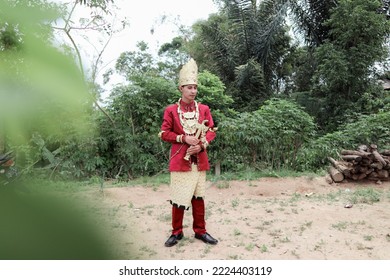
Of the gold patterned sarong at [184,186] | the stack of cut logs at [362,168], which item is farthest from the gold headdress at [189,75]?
the stack of cut logs at [362,168]

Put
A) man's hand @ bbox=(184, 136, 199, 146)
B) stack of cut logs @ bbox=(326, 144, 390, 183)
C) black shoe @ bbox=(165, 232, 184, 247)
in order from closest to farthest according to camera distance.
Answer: man's hand @ bbox=(184, 136, 199, 146), black shoe @ bbox=(165, 232, 184, 247), stack of cut logs @ bbox=(326, 144, 390, 183)

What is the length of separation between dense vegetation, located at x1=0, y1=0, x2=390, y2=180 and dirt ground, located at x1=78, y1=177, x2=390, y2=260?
0.82 meters

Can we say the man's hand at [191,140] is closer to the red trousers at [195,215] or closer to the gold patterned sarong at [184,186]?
the gold patterned sarong at [184,186]

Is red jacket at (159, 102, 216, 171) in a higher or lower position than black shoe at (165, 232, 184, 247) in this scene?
higher

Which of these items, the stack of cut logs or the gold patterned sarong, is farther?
the stack of cut logs

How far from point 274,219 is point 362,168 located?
2.15 metres

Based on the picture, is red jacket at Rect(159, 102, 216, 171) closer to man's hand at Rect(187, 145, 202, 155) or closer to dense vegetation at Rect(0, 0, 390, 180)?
man's hand at Rect(187, 145, 202, 155)

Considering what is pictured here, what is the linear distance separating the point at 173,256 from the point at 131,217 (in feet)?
3.14

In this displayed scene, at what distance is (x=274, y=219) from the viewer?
302cm

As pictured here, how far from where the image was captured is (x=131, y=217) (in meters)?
3.11

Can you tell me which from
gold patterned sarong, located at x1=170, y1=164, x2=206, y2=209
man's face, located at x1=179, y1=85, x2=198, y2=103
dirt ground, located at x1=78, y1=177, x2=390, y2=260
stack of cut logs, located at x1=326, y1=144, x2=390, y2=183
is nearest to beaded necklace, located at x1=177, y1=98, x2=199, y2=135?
man's face, located at x1=179, y1=85, x2=198, y2=103

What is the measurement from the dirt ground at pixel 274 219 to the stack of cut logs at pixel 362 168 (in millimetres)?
111

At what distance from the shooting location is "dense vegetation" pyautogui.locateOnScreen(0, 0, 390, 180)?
260mm

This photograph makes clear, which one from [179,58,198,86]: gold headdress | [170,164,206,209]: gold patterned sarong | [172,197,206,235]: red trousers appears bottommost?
[172,197,206,235]: red trousers
